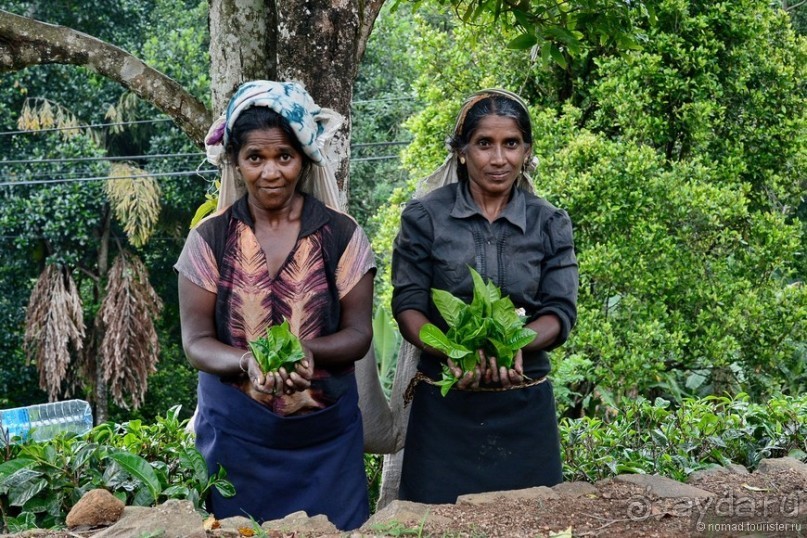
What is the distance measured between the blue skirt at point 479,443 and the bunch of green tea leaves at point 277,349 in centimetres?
74

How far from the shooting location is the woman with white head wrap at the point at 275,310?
10.5 feet

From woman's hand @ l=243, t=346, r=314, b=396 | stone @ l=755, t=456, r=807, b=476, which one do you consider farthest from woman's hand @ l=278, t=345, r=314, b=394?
stone @ l=755, t=456, r=807, b=476

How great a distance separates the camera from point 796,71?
690 cm

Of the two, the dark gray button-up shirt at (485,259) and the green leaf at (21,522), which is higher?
the dark gray button-up shirt at (485,259)

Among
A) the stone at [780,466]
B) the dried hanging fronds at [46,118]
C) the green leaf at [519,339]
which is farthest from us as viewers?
the dried hanging fronds at [46,118]

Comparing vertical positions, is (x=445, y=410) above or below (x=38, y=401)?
above

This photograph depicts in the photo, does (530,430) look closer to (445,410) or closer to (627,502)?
(445,410)

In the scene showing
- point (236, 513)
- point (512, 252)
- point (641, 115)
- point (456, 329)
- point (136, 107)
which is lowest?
point (236, 513)

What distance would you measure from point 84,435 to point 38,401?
1266 centimetres

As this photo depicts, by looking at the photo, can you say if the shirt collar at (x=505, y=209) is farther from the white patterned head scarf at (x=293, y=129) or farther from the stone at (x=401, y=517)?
the stone at (x=401, y=517)

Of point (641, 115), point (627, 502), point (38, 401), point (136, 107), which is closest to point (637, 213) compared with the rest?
point (641, 115)

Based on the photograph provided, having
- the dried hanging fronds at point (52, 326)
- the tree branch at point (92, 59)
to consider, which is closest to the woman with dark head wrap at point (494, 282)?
the tree branch at point (92, 59)

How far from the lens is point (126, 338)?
1325 cm

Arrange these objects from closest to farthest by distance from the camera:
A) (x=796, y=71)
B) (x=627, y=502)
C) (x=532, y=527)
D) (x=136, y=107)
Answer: (x=532, y=527)
(x=627, y=502)
(x=796, y=71)
(x=136, y=107)
